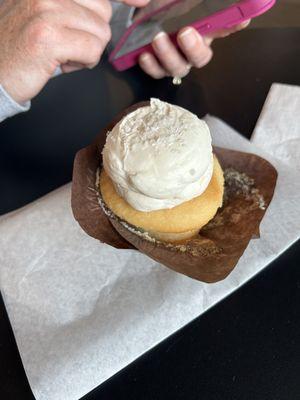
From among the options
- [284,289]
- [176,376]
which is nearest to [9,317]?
[176,376]

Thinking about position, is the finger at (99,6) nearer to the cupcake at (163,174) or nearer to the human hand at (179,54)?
the human hand at (179,54)

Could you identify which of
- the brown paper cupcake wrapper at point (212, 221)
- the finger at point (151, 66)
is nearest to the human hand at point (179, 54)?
the finger at point (151, 66)

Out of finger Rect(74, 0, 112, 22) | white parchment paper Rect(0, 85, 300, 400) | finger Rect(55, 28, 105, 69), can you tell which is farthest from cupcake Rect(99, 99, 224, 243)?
finger Rect(74, 0, 112, 22)

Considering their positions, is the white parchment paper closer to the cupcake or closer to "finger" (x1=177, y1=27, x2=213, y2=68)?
the cupcake

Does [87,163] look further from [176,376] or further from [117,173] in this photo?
[176,376]

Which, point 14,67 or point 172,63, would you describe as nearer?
point 14,67

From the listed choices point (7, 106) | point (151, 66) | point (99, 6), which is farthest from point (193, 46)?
point (7, 106)
